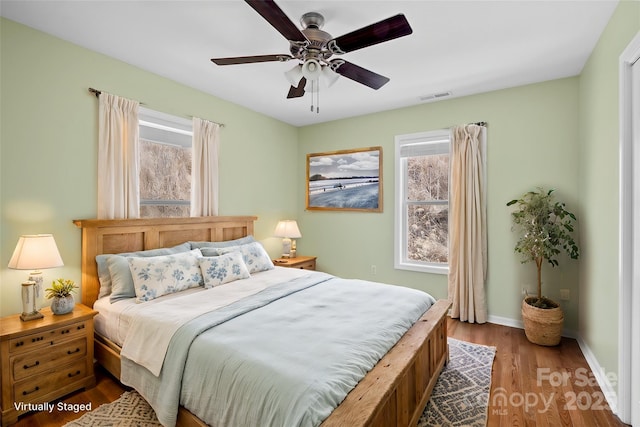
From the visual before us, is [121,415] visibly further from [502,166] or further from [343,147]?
Answer: [502,166]

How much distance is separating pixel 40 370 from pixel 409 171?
13.7 ft

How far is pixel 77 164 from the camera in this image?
270cm

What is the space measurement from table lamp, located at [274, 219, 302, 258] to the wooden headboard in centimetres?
68

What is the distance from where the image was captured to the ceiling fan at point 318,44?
1.68 metres

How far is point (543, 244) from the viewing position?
3.03 m

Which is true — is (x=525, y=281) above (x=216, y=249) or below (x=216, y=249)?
below

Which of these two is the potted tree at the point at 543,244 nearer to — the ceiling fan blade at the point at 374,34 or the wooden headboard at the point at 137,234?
the ceiling fan blade at the point at 374,34

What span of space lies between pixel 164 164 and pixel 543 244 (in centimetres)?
402

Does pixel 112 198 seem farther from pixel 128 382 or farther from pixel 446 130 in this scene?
pixel 446 130

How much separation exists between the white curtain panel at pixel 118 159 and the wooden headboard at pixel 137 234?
13 cm

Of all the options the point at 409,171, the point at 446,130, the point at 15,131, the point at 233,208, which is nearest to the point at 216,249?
the point at 233,208

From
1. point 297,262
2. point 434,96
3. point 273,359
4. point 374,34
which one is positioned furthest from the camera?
point 297,262

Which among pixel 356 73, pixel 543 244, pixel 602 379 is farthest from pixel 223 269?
pixel 602 379

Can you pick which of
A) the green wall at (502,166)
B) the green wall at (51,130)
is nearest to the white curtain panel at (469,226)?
the green wall at (502,166)
